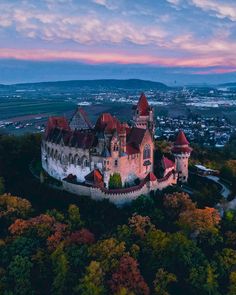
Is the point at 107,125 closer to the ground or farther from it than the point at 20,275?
farther from it

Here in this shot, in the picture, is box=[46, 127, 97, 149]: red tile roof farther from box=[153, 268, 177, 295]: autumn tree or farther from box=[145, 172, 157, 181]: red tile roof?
box=[153, 268, 177, 295]: autumn tree

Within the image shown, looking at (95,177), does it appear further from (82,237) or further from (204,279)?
(204,279)

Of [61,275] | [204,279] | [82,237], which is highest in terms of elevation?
[82,237]

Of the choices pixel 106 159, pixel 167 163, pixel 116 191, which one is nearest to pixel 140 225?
pixel 116 191

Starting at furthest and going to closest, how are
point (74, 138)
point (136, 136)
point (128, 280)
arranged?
1. point (136, 136)
2. point (74, 138)
3. point (128, 280)

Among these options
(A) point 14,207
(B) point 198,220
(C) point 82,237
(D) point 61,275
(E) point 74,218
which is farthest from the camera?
(A) point 14,207

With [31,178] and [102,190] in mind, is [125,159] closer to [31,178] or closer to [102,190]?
[102,190]

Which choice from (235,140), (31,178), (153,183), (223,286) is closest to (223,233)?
(223,286)
